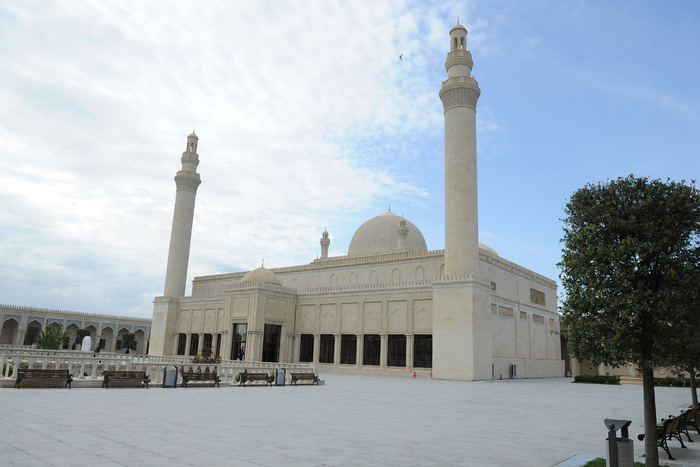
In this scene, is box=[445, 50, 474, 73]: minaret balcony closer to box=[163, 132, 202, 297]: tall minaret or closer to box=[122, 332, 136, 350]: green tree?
box=[163, 132, 202, 297]: tall minaret

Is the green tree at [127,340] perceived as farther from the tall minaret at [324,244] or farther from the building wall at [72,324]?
the tall minaret at [324,244]

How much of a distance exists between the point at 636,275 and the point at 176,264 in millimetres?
45701

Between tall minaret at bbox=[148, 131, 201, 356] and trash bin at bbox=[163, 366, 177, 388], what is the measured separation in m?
30.6

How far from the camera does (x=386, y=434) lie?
941 centimetres

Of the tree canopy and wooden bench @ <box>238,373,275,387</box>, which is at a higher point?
the tree canopy

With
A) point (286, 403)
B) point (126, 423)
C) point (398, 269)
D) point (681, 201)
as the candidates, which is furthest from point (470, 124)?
point (126, 423)

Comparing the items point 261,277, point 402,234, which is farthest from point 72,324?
point 402,234

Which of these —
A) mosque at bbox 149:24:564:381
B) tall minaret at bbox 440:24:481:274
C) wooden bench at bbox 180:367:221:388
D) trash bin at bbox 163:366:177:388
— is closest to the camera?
trash bin at bbox 163:366:177:388

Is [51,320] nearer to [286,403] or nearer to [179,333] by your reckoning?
[179,333]

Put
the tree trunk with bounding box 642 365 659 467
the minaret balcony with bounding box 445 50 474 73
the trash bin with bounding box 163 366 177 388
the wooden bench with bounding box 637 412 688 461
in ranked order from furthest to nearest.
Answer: the minaret balcony with bounding box 445 50 474 73
the trash bin with bounding box 163 366 177 388
the wooden bench with bounding box 637 412 688 461
the tree trunk with bounding box 642 365 659 467

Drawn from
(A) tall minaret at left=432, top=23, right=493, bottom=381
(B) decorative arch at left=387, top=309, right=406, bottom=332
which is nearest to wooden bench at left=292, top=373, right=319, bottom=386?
(A) tall minaret at left=432, top=23, right=493, bottom=381

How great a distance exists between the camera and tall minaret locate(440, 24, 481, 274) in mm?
31250

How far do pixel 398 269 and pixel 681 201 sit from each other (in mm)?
33921

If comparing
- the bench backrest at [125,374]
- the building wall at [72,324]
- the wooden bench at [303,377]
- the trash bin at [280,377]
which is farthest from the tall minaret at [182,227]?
the bench backrest at [125,374]
